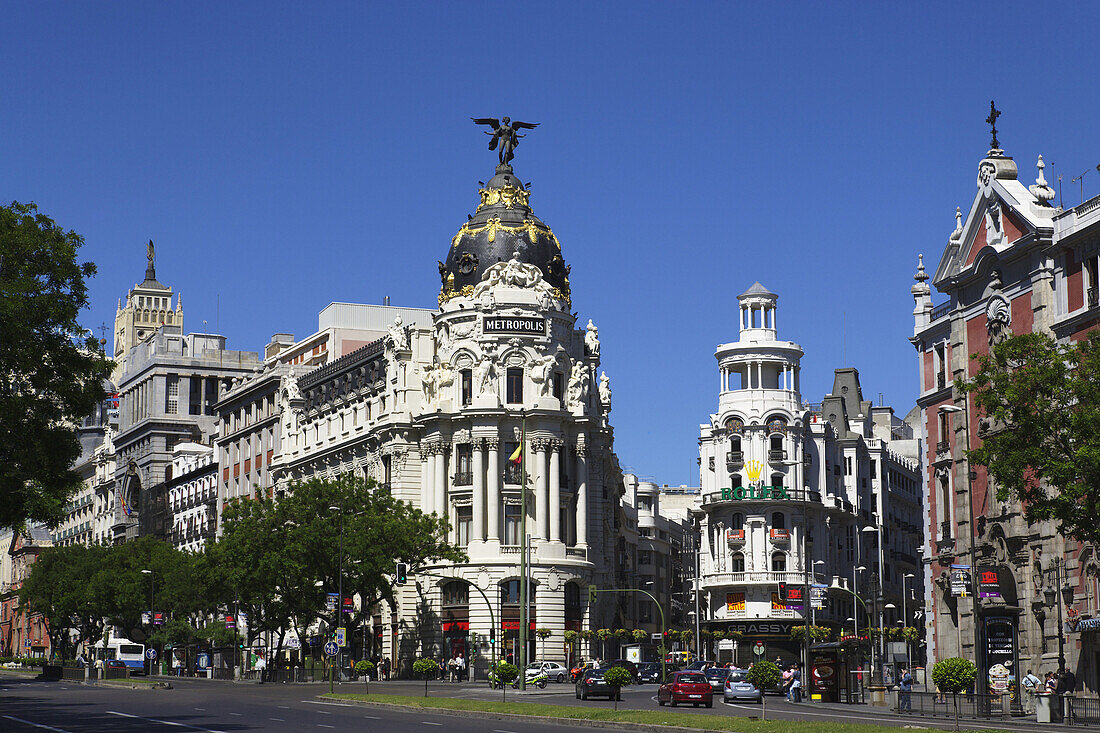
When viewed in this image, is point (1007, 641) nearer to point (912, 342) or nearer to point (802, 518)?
point (912, 342)

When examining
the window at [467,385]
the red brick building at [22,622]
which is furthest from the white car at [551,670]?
the red brick building at [22,622]

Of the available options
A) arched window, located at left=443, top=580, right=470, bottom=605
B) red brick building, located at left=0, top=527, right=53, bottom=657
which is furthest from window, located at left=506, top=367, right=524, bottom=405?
red brick building, located at left=0, top=527, right=53, bottom=657

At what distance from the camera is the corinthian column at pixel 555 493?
98500 millimetres

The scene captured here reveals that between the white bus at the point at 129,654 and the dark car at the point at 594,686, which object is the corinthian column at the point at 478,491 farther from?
the dark car at the point at 594,686

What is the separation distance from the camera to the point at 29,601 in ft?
440

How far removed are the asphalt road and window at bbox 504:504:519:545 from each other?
2447 centimetres

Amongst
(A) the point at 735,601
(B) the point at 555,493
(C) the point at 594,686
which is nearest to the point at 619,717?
(C) the point at 594,686

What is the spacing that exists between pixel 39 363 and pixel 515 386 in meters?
62.5

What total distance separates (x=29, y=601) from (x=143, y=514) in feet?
81.9

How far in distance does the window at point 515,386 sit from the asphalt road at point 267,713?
95.8ft

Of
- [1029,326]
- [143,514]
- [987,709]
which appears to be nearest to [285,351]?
[143,514]

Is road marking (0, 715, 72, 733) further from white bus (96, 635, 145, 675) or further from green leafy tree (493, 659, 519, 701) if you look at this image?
white bus (96, 635, 145, 675)

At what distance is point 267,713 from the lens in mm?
48062

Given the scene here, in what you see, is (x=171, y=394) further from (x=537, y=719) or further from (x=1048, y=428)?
(x=1048, y=428)
